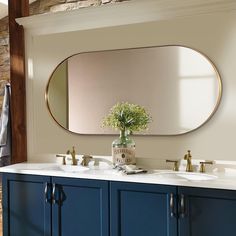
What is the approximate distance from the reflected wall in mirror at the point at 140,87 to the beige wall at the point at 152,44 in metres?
0.06

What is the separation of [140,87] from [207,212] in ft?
3.74

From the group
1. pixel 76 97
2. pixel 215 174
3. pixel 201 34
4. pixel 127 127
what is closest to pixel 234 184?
pixel 215 174

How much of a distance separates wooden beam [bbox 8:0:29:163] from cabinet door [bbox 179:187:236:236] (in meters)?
1.65

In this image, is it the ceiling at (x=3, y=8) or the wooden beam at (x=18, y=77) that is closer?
the wooden beam at (x=18, y=77)

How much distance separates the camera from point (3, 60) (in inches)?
160

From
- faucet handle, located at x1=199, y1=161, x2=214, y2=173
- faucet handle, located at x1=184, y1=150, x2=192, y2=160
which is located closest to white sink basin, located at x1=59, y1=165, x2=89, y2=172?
faucet handle, located at x1=184, y1=150, x2=192, y2=160

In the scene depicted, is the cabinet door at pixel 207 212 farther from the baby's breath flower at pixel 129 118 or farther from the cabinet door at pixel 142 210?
the baby's breath flower at pixel 129 118

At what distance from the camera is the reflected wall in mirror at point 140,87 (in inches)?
106

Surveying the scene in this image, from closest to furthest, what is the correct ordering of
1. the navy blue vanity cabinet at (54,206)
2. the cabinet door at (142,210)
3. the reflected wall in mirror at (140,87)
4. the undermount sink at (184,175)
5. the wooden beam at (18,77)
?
1. the cabinet door at (142,210)
2. the undermount sink at (184,175)
3. the navy blue vanity cabinet at (54,206)
4. the reflected wall in mirror at (140,87)
5. the wooden beam at (18,77)

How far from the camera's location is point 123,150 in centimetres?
274

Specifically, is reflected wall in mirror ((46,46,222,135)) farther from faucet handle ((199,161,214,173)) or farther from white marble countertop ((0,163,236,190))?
white marble countertop ((0,163,236,190))

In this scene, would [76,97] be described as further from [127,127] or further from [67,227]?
[67,227]

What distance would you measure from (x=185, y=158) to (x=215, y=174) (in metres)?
0.25

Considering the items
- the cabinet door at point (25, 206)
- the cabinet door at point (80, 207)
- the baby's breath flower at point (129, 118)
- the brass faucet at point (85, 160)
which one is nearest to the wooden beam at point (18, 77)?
the cabinet door at point (25, 206)
